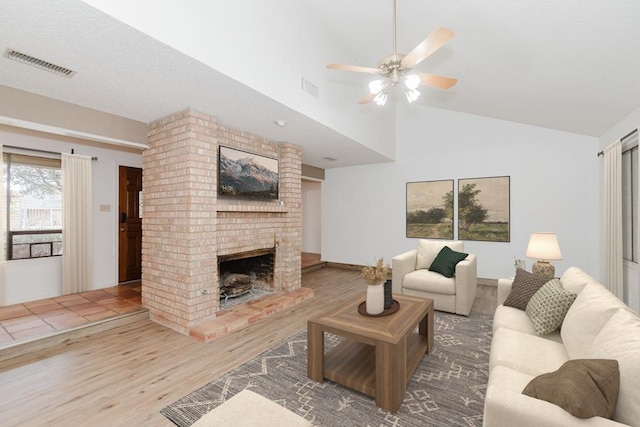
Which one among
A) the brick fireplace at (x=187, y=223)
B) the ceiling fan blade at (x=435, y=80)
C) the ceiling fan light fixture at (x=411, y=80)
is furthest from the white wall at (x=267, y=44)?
the ceiling fan blade at (x=435, y=80)

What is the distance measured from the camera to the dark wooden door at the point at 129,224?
494cm

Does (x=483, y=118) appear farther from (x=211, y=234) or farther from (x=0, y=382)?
(x=0, y=382)

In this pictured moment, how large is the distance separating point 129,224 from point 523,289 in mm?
5958

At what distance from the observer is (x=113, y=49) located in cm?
201

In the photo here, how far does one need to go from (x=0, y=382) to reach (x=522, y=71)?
5.77 metres

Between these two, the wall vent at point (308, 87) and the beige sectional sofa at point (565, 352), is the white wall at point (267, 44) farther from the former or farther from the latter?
the beige sectional sofa at point (565, 352)

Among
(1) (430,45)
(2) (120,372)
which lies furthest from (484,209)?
(2) (120,372)

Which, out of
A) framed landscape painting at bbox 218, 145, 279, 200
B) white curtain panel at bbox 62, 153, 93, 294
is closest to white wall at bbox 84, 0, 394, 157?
framed landscape painting at bbox 218, 145, 279, 200

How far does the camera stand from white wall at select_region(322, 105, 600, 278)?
4641 mm

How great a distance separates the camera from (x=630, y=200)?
369 cm

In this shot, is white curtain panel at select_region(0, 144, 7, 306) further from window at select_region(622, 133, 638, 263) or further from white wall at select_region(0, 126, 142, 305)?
window at select_region(622, 133, 638, 263)

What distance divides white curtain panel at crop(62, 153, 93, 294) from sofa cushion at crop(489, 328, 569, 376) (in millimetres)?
5474

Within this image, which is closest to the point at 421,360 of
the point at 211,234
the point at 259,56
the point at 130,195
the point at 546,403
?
the point at 546,403

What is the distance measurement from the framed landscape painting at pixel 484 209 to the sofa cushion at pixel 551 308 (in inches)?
126
